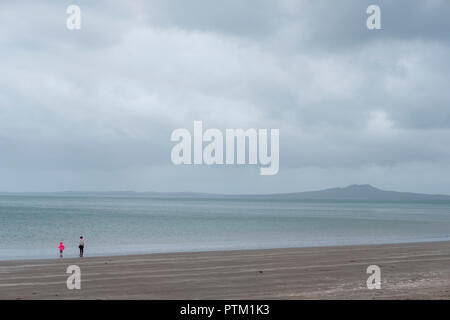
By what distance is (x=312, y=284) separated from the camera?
2127cm

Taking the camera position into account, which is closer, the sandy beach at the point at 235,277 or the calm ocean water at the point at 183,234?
the sandy beach at the point at 235,277

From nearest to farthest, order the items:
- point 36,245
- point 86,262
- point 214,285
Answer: point 214,285 → point 86,262 → point 36,245

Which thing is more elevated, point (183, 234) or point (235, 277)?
point (235, 277)

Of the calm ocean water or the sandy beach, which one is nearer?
the sandy beach

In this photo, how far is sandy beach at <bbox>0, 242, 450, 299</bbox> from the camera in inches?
739

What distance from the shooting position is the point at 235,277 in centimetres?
2334

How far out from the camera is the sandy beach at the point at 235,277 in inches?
739

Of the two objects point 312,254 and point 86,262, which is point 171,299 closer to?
point 86,262
